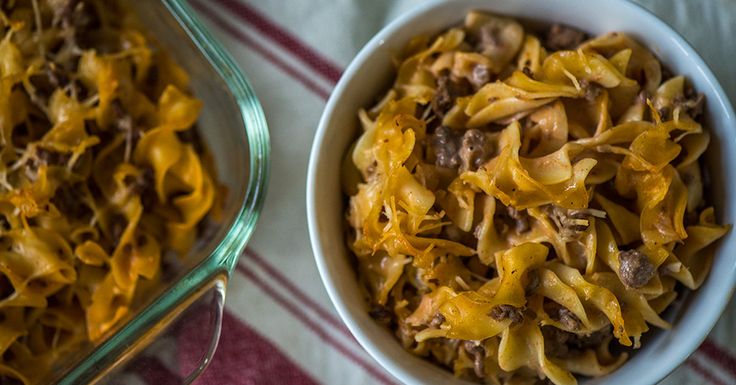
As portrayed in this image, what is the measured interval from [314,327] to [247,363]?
0.43 feet

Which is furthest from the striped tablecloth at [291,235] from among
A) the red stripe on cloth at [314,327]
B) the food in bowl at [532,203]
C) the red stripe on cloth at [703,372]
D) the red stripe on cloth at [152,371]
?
the red stripe on cloth at [703,372]

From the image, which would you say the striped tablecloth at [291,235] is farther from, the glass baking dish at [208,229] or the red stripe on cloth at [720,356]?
the red stripe on cloth at [720,356]

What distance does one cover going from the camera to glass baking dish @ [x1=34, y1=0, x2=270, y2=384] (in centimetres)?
130

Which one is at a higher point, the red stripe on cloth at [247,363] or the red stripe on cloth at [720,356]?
the red stripe on cloth at [720,356]

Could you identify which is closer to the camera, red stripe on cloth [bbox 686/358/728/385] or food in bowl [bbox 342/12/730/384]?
food in bowl [bbox 342/12/730/384]

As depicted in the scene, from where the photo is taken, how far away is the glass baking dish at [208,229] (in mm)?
1300

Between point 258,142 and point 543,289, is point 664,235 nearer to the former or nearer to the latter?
point 543,289

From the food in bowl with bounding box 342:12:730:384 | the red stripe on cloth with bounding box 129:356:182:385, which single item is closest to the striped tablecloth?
the red stripe on cloth with bounding box 129:356:182:385

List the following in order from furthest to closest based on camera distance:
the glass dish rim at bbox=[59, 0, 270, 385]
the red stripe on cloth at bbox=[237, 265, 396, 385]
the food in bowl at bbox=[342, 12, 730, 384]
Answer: the red stripe on cloth at bbox=[237, 265, 396, 385], the glass dish rim at bbox=[59, 0, 270, 385], the food in bowl at bbox=[342, 12, 730, 384]

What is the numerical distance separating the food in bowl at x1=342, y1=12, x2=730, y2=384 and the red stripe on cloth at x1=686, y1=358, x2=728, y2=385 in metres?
0.21

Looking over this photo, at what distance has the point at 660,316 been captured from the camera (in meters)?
1.20

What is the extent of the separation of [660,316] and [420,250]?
368 millimetres

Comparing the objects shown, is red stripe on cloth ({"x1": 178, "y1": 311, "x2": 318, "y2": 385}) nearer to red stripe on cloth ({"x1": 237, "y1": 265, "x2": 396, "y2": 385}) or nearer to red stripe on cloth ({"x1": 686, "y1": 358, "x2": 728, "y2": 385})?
red stripe on cloth ({"x1": 237, "y1": 265, "x2": 396, "y2": 385})

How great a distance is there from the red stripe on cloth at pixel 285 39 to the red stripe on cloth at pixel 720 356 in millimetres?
749
